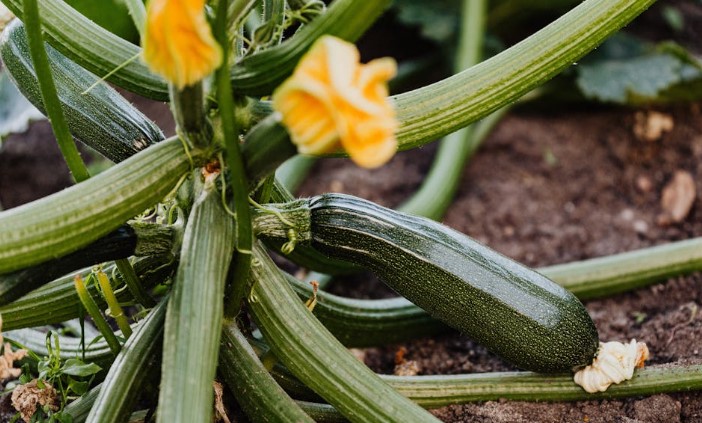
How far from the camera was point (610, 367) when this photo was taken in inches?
75.6

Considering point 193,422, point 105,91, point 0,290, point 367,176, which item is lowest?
point 193,422

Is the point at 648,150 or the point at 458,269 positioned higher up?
the point at 648,150

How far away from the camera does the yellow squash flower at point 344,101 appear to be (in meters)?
1.23

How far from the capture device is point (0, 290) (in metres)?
1.51

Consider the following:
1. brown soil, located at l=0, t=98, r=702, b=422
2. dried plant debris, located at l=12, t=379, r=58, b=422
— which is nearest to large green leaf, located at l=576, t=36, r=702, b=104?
brown soil, located at l=0, t=98, r=702, b=422

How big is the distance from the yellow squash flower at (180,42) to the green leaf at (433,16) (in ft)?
7.30

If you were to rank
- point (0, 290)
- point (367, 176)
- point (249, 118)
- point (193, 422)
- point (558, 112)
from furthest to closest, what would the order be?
point (558, 112) < point (367, 176) < point (249, 118) < point (0, 290) < point (193, 422)

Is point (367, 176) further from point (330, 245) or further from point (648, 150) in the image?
point (330, 245)

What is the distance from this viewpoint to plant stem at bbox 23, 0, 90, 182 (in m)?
1.46

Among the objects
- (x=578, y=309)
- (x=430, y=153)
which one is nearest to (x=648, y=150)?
(x=430, y=153)

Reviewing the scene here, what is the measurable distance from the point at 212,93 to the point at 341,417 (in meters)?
0.81

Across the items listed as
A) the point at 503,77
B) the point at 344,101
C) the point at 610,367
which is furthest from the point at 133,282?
the point at 610,367

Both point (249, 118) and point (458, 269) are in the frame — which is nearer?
point (249, 118)

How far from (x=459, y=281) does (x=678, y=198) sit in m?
1.64
